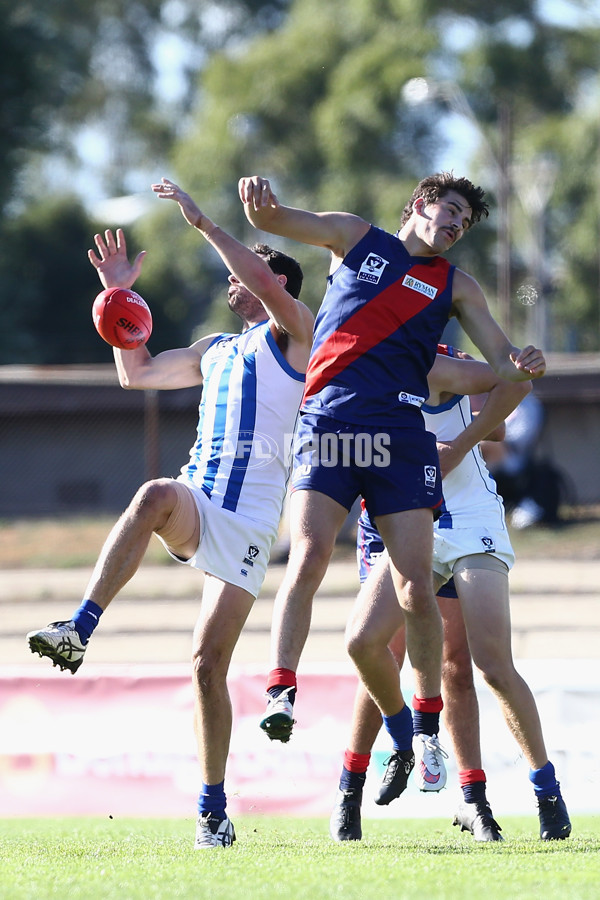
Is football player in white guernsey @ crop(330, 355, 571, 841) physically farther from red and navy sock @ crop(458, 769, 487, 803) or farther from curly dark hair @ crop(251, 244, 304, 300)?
curly dark hair @ crop(251, 244, 304, 300)

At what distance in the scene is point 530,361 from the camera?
552 centimetres

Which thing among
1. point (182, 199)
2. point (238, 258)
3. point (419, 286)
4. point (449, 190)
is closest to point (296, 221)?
point (238, 258)

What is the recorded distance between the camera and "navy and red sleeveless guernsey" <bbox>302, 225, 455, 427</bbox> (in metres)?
5.41

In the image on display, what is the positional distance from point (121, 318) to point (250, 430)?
87cm

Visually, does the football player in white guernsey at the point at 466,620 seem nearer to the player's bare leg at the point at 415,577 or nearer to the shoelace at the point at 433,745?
the shoelace at the point at 433,745

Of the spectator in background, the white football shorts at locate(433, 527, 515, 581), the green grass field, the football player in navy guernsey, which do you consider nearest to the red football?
the football player in navy guernsey

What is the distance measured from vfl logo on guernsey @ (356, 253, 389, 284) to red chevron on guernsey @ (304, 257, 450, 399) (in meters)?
0.07

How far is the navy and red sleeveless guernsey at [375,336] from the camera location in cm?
541

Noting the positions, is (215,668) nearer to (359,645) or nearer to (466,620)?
(359,645)

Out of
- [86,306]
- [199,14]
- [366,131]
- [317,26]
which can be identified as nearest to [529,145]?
[366,131]

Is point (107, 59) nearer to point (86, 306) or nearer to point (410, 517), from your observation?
point (86, 306)

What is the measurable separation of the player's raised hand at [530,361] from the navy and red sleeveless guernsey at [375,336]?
0.38 meters

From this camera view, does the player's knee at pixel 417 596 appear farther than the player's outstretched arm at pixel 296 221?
Yes

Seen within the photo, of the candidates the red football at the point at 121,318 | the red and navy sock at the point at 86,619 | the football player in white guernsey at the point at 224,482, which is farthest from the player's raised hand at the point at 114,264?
the red and navy sock at the point at 86,619
